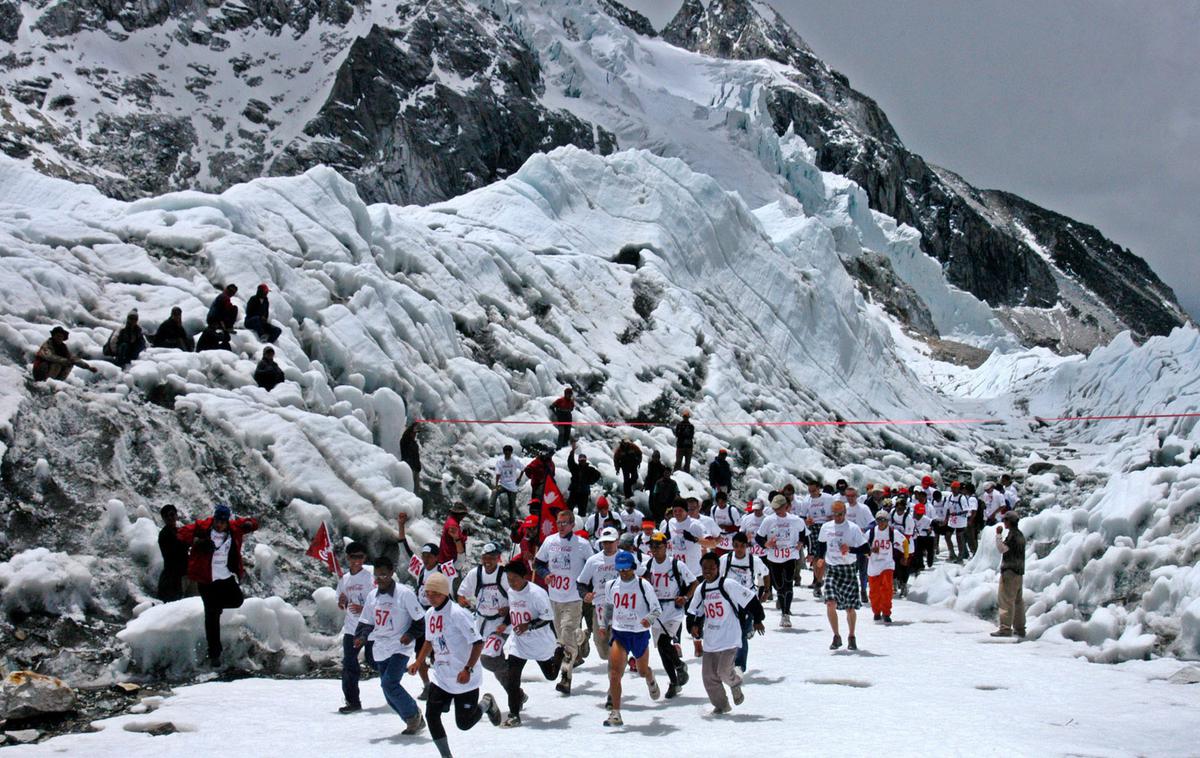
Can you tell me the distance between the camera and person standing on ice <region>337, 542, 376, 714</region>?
9.55 metres

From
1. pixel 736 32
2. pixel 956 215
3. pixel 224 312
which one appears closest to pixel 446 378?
pixel 224 312

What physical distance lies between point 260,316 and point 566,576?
7.59 metres

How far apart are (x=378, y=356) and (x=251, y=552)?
5775 millimetres

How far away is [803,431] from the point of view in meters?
27.2

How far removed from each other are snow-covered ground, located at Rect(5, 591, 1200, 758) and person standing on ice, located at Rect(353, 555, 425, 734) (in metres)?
0.27

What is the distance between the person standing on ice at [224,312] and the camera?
607 inches

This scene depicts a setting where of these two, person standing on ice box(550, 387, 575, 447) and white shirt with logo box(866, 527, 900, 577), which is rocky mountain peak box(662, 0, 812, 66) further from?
white shirt with logo box(866, 527, 900, 577)

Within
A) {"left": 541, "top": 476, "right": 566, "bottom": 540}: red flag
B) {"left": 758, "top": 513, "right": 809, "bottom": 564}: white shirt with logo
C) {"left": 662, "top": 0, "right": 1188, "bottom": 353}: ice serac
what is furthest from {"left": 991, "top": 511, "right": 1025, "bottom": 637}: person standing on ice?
{"left": 662, "top": 0, "right": 1188, "bottom": 353}: ice serac

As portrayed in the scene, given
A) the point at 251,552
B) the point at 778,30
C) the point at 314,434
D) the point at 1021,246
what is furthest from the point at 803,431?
the point at 778,30

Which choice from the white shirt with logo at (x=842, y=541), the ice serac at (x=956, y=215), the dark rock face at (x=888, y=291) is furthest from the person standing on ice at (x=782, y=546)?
the ice serac at (x=956, y=215)

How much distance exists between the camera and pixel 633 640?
31.3ft

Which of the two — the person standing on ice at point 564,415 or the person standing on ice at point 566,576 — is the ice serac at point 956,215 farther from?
the person standing on ice at point 566,576

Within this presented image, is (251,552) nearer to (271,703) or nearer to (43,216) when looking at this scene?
(271,703)

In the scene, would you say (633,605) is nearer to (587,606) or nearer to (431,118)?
(587,606)
